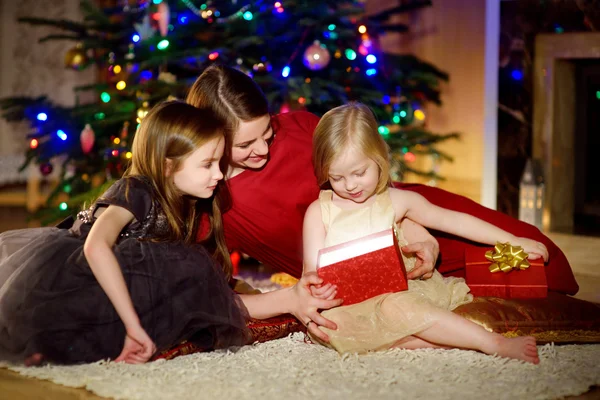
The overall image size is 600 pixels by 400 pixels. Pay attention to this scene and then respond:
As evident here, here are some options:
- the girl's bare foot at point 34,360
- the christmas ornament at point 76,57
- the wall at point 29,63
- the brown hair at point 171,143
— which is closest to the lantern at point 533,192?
the christmas ornament at point 76,57

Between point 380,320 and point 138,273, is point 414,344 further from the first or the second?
point 138,273

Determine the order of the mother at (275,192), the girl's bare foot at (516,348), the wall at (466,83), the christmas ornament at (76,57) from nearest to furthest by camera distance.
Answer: the girl's bare foot at (516,348), the mother at (275,192), the christmas ornament at (76,57), the wall at (466,83)

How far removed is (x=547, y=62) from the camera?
4.21m

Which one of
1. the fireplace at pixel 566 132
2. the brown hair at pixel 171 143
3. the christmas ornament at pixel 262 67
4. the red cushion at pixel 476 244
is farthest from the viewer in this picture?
the fireplace at pixel 566 132

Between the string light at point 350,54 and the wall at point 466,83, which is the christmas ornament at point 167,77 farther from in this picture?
the wall at point 466,83

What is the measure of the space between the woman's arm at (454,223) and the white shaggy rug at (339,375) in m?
0.36

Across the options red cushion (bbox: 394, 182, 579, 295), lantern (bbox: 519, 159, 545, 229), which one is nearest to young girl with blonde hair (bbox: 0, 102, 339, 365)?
red cushion (bbox: 394, 182, 579, 295)

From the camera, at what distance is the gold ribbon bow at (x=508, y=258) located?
7.00 ft

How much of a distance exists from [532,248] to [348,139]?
2.12 feet

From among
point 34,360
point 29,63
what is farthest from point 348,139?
point 29,63

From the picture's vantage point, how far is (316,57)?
10.4 ft

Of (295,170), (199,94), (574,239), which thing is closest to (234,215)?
(295,170)

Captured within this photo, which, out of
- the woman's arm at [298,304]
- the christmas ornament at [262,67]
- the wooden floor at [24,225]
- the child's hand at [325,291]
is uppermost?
the christmas ornament at [262,67]

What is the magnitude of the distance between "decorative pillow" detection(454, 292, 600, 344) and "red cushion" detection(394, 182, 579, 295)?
211 millimetres
